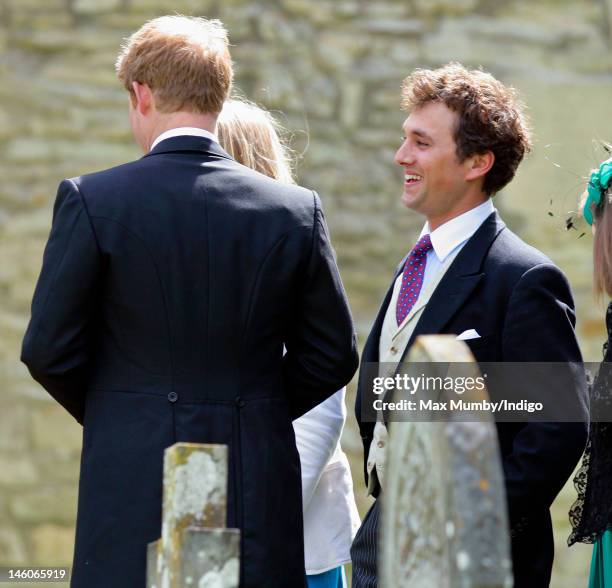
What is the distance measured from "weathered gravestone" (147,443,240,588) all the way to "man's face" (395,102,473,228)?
1.74 metres

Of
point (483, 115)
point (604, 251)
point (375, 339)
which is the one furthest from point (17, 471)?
point (604, 251)

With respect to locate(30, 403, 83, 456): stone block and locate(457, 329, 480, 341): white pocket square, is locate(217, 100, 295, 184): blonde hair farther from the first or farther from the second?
locate(30, 403, 83, 456): stone block

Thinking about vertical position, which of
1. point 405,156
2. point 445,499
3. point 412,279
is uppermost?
point 405,156

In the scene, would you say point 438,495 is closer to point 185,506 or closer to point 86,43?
point 185,506

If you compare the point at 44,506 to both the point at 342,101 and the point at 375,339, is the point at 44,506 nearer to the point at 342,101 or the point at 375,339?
the point at 342,101

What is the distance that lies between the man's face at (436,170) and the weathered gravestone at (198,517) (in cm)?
174

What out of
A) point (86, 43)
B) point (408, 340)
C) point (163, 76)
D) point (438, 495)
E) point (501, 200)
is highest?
point (86, 43)

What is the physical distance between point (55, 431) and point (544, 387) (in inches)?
134

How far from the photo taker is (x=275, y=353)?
2922 mm

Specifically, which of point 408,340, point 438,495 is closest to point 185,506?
point 438,495

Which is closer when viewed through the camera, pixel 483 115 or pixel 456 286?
pixel 456 286

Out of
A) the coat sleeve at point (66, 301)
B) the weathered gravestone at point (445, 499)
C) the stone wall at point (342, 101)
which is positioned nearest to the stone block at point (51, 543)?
the stone wall at point (342, 101)

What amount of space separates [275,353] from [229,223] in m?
0.31

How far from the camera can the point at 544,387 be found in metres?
3.15
